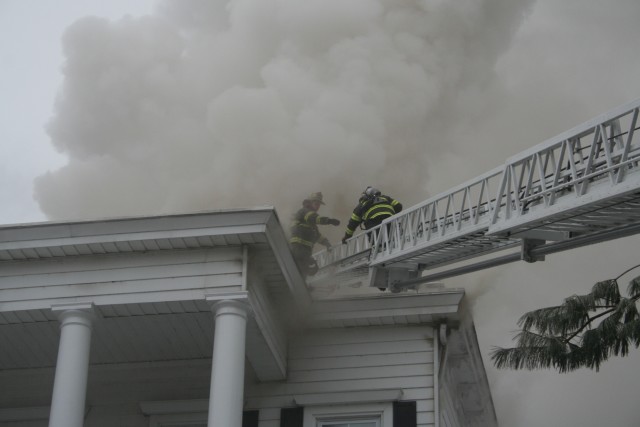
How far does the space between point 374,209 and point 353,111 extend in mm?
11940

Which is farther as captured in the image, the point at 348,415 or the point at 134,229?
the point at 348,415

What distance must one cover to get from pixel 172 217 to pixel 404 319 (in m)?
3.53

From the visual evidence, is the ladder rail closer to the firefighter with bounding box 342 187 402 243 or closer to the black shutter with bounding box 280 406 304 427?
the firefighter with bounding box 342 187 402 243

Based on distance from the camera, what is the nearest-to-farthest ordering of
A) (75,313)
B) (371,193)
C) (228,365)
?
(228,365) < (75,313) < (371,193)

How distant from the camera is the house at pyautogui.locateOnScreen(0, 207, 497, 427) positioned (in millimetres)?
13414

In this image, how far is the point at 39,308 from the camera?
1377 cm

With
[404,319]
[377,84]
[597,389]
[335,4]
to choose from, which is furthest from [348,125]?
[404,319]

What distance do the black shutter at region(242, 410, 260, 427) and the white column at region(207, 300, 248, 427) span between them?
81.9 inches

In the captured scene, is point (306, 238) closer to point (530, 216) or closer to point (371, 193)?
point (371, 193)

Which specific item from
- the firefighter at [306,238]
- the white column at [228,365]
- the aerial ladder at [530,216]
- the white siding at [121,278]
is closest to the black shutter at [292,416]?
the aerial ladder at [530,216]

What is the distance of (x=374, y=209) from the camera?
15.5 m

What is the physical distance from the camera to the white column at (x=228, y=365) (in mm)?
12703

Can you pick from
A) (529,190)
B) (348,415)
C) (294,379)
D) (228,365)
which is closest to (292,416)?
(294,379)

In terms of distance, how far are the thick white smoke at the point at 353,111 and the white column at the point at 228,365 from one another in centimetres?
1210
